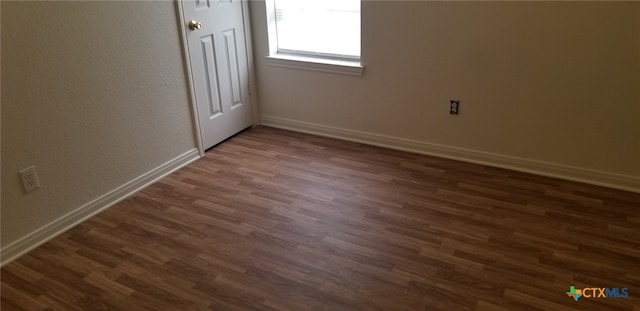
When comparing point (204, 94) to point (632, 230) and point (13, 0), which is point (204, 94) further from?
point (632, 230)

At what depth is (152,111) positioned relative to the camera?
9.80 feet

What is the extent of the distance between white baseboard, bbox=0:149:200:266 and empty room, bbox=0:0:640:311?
0.01 metres

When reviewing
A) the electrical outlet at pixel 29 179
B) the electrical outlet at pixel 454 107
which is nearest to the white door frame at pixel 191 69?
the electrical outlet at pixel 29 179

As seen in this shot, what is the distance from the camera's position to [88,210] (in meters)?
2.71

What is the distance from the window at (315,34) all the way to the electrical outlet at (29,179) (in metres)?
1.85

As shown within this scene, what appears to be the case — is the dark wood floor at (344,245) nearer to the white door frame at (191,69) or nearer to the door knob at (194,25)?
the white door frame at (191,69)

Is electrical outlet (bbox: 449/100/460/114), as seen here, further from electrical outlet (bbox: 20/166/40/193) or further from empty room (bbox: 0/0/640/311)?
electrical outlet (bbox: 20/166/40/193)

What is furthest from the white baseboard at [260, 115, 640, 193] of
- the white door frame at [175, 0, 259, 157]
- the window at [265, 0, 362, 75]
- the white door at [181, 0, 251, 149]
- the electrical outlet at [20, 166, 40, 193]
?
the electrical outlet at [20, 166, 40, 193]

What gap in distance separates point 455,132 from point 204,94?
1.72m

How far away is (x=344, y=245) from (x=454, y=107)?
1323mm

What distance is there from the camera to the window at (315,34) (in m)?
3.40

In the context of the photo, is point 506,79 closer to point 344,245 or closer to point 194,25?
point 344,245

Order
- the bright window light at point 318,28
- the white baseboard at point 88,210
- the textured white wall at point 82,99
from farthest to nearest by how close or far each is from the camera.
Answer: the bright window light at point 318,28 → the white baseboard at point 88,210 → the textured white wall at point 82,99

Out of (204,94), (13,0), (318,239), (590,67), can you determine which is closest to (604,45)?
(590,67)
